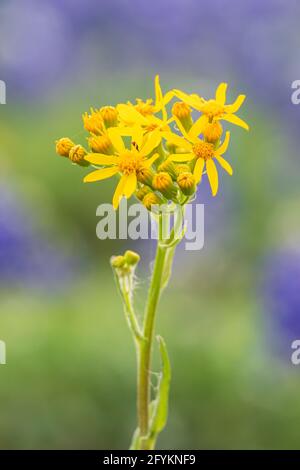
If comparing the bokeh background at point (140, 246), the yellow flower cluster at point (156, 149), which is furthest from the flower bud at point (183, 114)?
the bokeh background at point (140, 246)

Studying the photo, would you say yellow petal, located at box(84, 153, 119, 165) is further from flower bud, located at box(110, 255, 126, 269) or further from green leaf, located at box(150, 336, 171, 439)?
green leaf, located at box(150, 336, 171, 439)

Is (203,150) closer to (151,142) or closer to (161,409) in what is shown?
(151,142)

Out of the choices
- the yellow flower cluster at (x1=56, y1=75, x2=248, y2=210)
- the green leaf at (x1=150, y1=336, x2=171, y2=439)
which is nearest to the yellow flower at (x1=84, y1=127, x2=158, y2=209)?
the yellow flower cluster at (x1=56, y1=75, x2=248, y2=210)

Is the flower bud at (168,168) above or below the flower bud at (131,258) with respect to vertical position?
above

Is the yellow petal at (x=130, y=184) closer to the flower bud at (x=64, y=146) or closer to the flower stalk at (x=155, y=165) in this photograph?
the flower stalk at (x=155, y=165)
